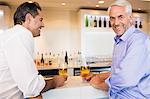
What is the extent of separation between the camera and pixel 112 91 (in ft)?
4.42

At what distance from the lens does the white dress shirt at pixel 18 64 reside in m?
1.08

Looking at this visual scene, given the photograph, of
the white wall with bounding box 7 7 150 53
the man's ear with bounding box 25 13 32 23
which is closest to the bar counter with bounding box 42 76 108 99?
the man's ear with bounding box 25 13 32 23

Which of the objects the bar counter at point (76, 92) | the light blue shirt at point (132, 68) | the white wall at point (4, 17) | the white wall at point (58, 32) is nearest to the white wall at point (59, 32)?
the white wall at point (58, 32)

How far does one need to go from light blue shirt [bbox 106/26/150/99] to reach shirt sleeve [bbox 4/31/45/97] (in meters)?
0.50

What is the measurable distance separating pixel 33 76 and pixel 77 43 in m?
3.86

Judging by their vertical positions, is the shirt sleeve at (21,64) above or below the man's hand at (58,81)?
above

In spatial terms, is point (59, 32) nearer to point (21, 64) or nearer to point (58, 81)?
point (58, 81)

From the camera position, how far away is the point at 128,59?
3.97 ft

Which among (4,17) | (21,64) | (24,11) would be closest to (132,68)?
(21,64)

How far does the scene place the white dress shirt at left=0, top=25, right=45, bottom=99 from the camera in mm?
1080

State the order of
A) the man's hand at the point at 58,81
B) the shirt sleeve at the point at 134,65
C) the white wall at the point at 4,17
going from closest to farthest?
1. the shirt sleeve at the point at 134,65
2. the man's hand at the point at 58,81
3. the white wall at the point at 4,17

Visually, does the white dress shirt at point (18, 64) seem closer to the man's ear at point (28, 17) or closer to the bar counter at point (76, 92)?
the man's ear at point (28, 17)

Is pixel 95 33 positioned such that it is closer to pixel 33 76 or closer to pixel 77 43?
pixel 77 43

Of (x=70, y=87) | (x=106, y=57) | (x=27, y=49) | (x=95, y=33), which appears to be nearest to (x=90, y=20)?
(x=95, y=33)
